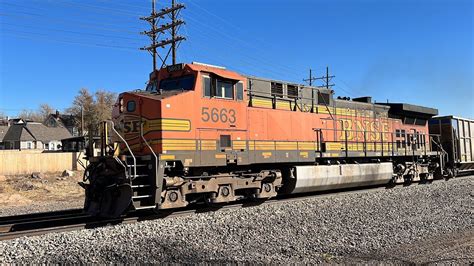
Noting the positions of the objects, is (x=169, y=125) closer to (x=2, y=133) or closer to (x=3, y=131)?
(x=2, y=133)

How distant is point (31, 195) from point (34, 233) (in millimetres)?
12720

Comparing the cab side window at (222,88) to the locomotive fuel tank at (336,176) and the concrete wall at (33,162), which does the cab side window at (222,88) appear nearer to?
the locomotive fuel tank at (336,176)

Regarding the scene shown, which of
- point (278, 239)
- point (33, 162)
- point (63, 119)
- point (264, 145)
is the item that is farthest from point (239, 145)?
point (63, 119)

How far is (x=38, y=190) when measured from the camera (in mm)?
20516

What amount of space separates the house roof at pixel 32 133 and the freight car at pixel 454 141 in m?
61.2

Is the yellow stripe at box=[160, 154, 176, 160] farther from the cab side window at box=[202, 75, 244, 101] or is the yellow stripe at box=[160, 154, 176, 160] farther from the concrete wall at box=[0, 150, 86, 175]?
the concrete wall at box=[0, 150, 86, 175]

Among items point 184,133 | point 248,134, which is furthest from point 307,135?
point 184,133

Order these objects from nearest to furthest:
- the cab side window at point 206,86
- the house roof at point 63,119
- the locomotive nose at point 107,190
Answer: the locomotive nose at point 107,190 → the cab side window at point 206,86 → the house roof at point 63,119

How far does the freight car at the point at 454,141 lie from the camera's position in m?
20.9

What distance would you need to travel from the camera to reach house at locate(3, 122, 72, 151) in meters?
65.5

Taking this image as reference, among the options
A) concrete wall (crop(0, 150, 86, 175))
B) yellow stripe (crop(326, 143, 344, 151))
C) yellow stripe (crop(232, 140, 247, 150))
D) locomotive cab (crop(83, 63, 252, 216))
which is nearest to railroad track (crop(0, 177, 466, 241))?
locomotive cab (crop(83, 63, 252, 216))

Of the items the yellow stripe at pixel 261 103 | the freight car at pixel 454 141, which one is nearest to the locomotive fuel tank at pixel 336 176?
the yellow stripe at pixel 261 103

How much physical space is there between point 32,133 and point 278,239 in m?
68.2

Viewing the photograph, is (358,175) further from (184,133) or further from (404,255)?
(404,255)
